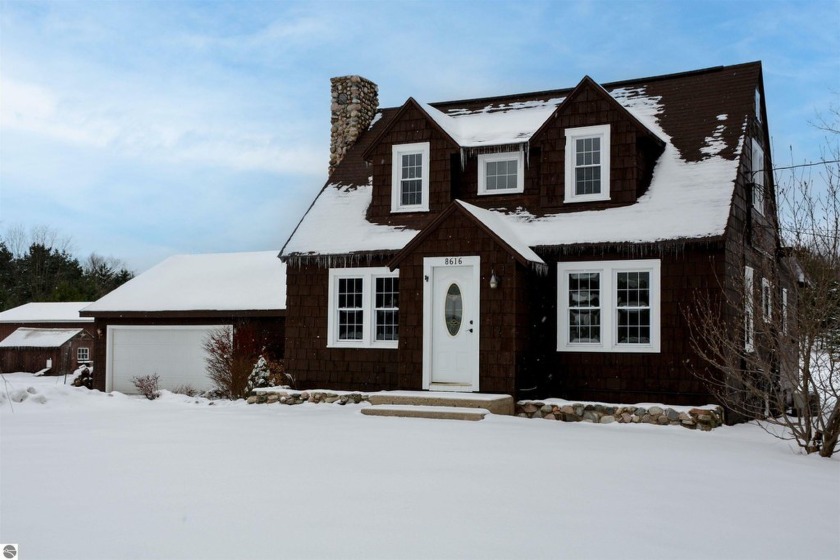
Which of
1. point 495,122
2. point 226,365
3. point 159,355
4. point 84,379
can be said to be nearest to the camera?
point 495,122

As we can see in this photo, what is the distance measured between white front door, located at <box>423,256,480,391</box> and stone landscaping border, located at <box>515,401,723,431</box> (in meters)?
1.16

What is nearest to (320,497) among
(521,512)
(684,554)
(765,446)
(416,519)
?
(416,519)

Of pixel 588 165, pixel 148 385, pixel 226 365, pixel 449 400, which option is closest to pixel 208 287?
pixel 148 385

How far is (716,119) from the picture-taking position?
1539cm

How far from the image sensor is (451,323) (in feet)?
46.5

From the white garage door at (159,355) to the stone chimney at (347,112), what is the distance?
20.2 ft

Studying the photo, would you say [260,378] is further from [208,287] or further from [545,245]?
[545,245]

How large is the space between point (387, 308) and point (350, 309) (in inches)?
31.6

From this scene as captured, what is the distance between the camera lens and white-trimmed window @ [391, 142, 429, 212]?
1641cm

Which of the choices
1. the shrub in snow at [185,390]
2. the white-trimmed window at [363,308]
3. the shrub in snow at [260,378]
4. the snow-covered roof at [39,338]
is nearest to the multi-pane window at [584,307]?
the white-trimmed window at [363,308]

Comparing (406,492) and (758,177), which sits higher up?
(758,177)

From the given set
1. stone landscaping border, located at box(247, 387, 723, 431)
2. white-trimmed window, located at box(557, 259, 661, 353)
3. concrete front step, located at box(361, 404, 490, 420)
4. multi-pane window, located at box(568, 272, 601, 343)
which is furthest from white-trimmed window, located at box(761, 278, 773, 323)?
concrete front step, located at box(361, 404, 490, 420)

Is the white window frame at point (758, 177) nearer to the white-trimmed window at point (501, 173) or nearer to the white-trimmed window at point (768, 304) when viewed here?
the white-trimmed window at point (768, 304)

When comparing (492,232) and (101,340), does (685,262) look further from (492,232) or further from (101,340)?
(101,340)
